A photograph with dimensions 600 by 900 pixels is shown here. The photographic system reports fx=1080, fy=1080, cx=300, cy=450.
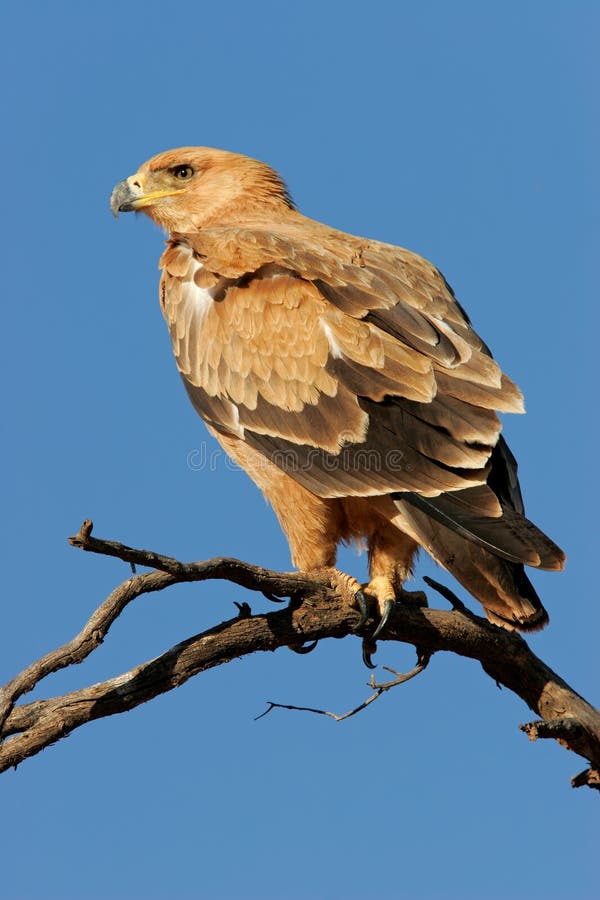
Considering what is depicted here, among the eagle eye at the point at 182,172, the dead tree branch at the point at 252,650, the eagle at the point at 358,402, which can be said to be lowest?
the dead tree branch at the point at 252,650

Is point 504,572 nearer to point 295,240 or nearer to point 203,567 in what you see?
point 203,567

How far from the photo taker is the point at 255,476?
6391 mm

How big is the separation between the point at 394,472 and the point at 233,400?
1.36 meters

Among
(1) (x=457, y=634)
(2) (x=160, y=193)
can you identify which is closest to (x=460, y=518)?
(1) (x=457, y=634)

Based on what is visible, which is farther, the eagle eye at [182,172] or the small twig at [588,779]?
the eagle eye at [182,172]

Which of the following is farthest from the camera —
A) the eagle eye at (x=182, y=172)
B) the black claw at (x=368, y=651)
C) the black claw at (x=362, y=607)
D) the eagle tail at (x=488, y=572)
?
the eagle eye at (x=182, y=172)

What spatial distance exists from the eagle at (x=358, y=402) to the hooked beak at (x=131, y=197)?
1.16m

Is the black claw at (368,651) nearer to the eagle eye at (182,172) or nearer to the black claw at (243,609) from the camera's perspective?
the black claw at (243,609)

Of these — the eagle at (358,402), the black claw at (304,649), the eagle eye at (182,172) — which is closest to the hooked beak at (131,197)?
the eagle eye at (182,172)

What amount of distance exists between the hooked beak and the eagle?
1.16 meters

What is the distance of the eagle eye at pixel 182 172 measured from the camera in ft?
26.7

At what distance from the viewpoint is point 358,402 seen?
5.83 meters

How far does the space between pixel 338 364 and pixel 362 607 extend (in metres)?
1.35

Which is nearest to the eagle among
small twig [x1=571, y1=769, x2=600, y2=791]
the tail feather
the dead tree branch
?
the tail feather
